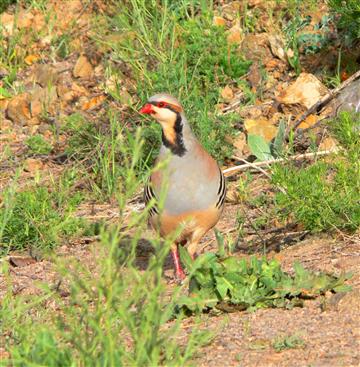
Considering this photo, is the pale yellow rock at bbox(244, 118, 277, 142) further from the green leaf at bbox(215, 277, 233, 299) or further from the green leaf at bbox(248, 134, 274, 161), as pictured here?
the green leaf at bbox(215, 277, 233, 299)

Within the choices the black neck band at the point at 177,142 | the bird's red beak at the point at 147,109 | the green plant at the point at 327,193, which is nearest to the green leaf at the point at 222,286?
the green plant at the point at 327,193

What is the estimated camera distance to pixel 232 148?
23.6ft

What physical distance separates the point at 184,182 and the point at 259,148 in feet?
4.83

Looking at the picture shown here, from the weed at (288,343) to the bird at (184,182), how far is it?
1356 millimetres

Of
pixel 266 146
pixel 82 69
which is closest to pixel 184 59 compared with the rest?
pixel 266 146

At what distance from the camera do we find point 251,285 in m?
4.73

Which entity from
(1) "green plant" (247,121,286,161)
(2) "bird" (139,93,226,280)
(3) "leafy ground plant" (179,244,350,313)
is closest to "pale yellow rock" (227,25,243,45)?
(1) "green plant" (247,121,286,161)

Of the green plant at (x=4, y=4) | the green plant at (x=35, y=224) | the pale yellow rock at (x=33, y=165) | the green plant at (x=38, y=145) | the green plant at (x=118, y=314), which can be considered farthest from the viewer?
the green plant at (x=4, y=4)

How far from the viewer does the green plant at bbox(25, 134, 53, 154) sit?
776 cm

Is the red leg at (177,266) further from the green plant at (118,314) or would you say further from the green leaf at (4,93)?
the green leaf at (4,93)

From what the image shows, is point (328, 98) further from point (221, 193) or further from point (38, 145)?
point (38, 145)

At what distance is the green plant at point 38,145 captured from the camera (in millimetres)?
7758

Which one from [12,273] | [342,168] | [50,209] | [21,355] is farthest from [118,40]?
[21,355]

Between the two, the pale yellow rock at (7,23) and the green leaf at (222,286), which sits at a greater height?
the green leaf at (222,286)
